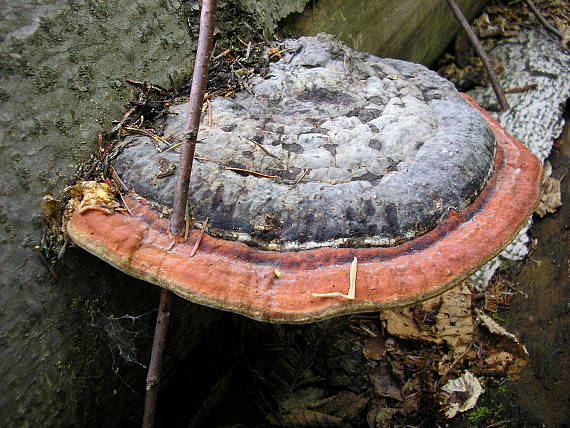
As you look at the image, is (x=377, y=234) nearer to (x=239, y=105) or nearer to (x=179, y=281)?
(x=179, y=281)

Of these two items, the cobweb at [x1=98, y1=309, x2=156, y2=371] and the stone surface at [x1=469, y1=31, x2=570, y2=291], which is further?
the stone surface at [x1=469, y1=31, x2=570, y2=291]

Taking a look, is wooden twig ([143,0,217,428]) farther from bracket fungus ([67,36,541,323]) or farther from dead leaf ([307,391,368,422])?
dead leaf ([307,391,368,422])

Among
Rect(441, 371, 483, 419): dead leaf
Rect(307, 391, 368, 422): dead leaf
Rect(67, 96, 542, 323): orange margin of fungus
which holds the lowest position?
Rect(307, 391, 368, 422): dead leaf

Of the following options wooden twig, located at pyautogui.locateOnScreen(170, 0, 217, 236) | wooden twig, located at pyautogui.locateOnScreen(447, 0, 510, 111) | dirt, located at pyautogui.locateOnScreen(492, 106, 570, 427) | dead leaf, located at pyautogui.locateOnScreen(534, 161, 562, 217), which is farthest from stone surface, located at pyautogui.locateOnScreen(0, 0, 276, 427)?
dead leaf, located at pyautogui.locateOnScreen(534, 161, 562, 217)

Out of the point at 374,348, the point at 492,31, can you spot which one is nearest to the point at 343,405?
the point at 374,348

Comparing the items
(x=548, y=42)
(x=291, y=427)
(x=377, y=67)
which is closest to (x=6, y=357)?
(x=291, y=427)

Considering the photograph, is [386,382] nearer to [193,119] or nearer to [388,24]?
[193,119]

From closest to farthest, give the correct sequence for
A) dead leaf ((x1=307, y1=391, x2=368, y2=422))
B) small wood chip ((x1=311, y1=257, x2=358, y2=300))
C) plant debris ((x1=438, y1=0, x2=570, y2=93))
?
1. small wood chip ((x1=311, y1=257, x2=358, y2=300))
2. dead leaf ((x1=307, y1=391, x2=368, y2=422))
3. plant debris ((x1=438, y1=0, x2=570, y2=93))
